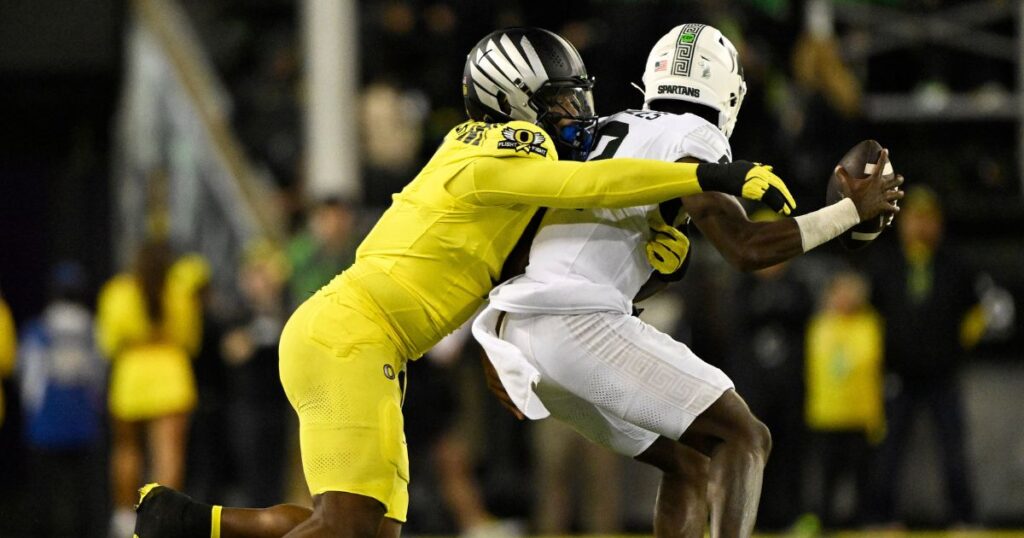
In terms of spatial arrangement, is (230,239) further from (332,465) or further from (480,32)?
(332,465)

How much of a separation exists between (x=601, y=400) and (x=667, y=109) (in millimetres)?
1049

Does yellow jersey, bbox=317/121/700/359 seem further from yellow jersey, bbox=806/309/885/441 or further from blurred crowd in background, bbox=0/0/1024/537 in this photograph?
yellow jersey, bbox=806/309/885/441

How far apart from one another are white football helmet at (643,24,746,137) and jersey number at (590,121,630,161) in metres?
0.18

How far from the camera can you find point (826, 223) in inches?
236

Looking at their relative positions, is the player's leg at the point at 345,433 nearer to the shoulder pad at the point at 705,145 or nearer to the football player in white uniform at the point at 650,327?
the football player in white uniform at the point at 650,327

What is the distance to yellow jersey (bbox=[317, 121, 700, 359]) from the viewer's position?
606 centimetres

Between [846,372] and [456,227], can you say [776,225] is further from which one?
[846,372]

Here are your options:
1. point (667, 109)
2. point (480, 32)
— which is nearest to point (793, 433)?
point (480, 32)

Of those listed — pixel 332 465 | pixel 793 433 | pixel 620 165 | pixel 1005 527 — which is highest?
pixel 620 165

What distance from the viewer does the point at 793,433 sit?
12.3 meters

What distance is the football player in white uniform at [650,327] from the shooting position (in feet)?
19.8

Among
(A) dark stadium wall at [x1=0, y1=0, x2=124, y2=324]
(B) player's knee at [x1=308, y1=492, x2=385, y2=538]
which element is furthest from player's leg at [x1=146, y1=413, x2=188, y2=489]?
(B) player's knee at [x1=308, y1=492, x2=385, y2=538]

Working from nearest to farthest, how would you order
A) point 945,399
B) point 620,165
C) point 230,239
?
point 620,165, point 945,399, point 230,239

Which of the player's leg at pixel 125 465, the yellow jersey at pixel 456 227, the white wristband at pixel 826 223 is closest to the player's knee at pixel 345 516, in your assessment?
the yellow jersey at pixel 456 227
